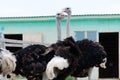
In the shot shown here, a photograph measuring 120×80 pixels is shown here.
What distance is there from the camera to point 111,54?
17.0 m

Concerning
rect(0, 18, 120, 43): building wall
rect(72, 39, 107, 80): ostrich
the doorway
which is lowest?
the doorway

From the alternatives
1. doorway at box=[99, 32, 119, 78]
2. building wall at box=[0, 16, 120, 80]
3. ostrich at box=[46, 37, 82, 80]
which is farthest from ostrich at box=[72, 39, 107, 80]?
doorway at box=[99, 32, 119, 78]

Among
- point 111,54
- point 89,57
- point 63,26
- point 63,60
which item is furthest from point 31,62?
point 111,54

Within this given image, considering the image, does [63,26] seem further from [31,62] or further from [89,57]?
[31,62]

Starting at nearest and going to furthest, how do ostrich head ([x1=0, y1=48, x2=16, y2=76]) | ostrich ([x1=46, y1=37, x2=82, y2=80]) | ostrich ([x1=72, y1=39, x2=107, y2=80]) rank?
ostrich head ([x1=0, y1=48, x2=16, y2=76]) → ostrich ([x1=46, y1=37, x2=82, y2=80]) → ostrich ([x1=72, y1=39, x2=107, y2=80])

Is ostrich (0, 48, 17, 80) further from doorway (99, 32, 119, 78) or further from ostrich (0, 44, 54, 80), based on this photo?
doorway (99, 32, 119, 78)

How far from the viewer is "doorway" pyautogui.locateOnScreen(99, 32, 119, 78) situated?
16.6m

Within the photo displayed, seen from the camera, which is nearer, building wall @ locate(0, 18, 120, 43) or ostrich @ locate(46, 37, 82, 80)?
ostrich @ locate(46, 37, 82, 80)

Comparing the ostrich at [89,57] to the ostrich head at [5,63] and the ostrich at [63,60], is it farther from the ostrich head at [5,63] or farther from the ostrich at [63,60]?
the ostrich head at [5,63]

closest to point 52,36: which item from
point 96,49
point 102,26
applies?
point 102,26

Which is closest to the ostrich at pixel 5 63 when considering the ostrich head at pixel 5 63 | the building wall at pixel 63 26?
the ostrich head at pixel 5 63

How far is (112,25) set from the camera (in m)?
15.1

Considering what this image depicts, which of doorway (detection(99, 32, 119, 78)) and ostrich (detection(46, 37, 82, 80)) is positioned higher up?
ostrich (detection(46, 37, 82, 80))

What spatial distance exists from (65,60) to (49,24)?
36.4 feet
